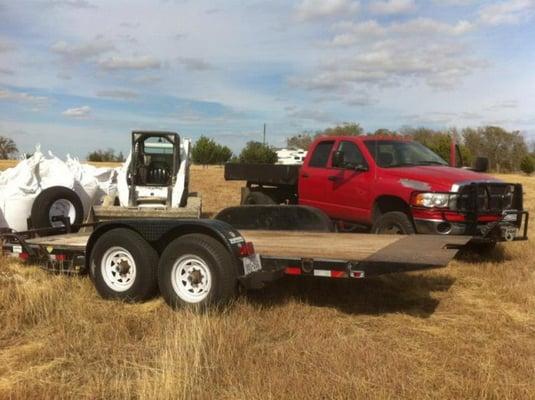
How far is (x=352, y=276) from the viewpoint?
536 centimetres

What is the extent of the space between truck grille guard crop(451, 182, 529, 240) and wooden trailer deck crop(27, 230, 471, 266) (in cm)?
114

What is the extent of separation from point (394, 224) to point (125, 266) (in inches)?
169

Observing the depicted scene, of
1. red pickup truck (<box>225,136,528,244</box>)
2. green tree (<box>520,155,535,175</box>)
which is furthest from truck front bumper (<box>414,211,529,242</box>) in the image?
green tree (<box>520,155,535,175</box>)

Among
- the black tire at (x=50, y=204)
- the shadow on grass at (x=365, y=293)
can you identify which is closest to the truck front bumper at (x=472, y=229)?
the shadow on grass at (x=365, y=293)

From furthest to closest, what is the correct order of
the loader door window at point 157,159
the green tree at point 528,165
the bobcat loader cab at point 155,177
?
the green tree at point 528,165
the loader door window at point 157,159
the bobcat loader cab at point 155,177

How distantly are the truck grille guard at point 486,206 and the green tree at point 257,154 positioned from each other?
4420 centimetres

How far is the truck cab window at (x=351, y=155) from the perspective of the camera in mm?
9820

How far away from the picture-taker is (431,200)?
8.45 meters

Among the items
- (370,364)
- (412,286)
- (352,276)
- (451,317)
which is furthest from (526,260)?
(370,364)

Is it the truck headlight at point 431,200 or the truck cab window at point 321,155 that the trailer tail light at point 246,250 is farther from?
the truck cab window at point 321,155

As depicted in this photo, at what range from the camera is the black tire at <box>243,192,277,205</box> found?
1193 centimetres

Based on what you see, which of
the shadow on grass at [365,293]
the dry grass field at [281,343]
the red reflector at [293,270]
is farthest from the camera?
the shadow on grass at [365,293]

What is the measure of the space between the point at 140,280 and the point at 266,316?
1362 millimetres

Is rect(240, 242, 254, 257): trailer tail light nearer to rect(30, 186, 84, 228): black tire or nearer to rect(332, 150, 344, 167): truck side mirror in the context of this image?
rect(332, 150, 344, 167): truck side mirror
